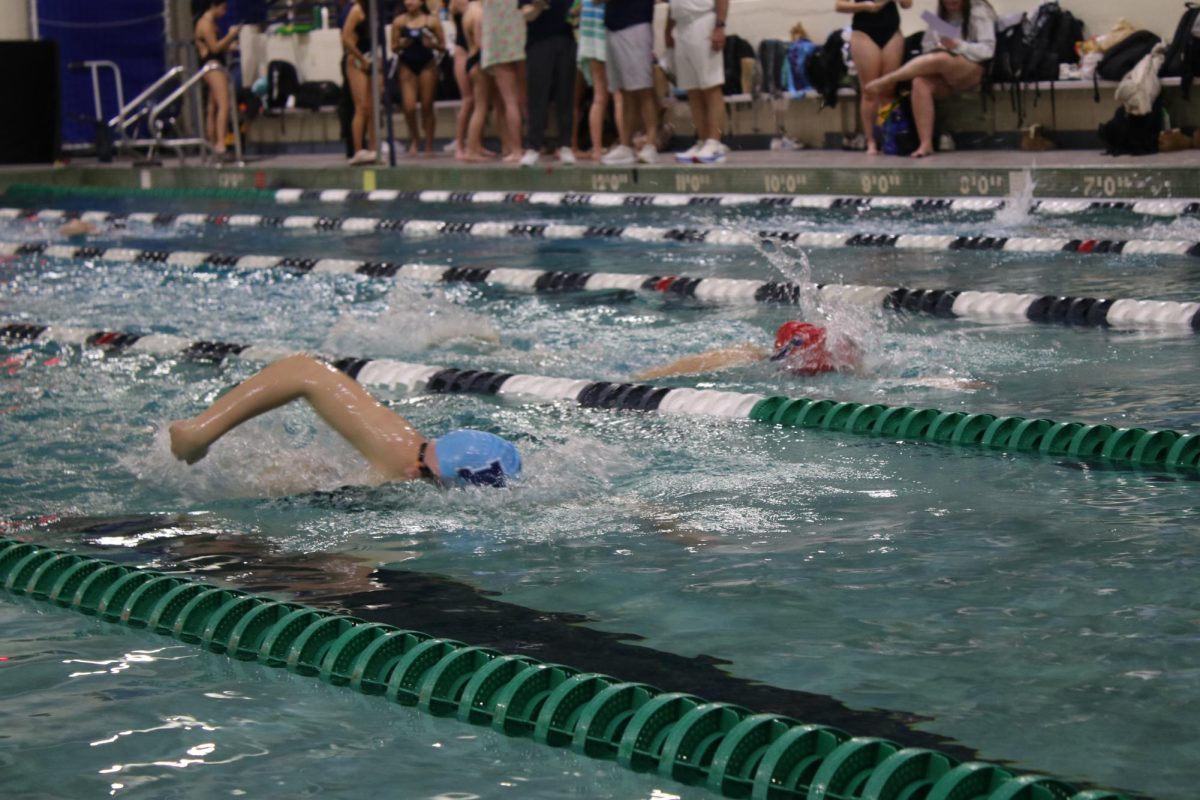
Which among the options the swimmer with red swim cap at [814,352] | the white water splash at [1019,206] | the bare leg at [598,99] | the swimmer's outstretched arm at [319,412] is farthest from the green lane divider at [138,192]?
the swimmer's outstretched arm at [319,412]

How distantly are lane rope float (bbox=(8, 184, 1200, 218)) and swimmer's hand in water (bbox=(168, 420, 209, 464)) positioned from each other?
6.21 meters

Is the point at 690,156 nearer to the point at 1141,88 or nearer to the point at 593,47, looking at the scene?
the point at 593,47

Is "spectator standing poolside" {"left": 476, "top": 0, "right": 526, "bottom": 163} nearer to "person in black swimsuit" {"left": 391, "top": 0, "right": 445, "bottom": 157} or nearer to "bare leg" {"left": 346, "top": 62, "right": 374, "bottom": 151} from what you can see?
"bare leg" {"left": 346, "top": 62, "right": 374, "bottom": 151}

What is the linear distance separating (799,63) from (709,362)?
741 cm

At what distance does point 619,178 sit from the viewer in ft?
37.1

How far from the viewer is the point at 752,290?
7203mm

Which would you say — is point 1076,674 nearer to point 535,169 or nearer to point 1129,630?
point 1129,630

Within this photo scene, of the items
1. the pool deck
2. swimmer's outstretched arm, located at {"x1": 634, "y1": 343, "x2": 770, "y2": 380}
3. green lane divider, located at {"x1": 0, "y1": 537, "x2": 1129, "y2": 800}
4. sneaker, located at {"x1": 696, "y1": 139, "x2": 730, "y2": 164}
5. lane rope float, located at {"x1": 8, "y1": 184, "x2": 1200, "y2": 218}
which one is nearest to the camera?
green lane divider, located at {"x1": 0, "y1": 537, "x2": 1129, "y2": 800}

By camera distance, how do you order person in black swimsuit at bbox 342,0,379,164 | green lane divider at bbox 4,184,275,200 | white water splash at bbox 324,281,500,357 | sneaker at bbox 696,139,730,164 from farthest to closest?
green lane divider at bbox 4,184,275,200, person in black swimsuit at bbox 342,0,379,164, sneaker at bbox 696,139,730,164, white water splash at bbox 324,281,500,357

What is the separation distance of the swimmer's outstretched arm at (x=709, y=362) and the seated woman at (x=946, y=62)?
18.6ft

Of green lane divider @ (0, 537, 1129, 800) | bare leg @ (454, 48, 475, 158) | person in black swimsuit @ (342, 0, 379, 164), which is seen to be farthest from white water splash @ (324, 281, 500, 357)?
person in black swimsuit @ (342, 0, 379, 164)

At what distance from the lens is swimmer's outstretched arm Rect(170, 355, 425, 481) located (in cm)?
387

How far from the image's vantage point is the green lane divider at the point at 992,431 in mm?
4117

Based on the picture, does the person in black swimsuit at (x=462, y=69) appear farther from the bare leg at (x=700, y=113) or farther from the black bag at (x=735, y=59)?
the bare leg at (x=700, y=113)
